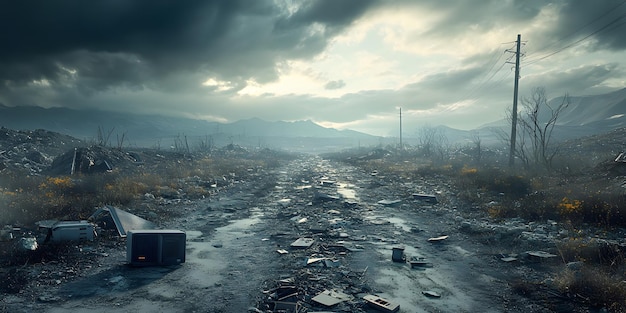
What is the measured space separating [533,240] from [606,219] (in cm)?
225

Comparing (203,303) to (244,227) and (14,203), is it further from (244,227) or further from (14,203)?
(14,203)

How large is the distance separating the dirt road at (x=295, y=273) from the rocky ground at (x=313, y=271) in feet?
0.06

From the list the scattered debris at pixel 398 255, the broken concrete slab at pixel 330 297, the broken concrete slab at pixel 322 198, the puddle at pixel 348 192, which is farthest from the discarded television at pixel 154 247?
the puddle at pixel 348 192

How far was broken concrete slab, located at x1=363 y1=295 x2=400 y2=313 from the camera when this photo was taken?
3985 mm

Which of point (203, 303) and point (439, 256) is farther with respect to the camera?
point (439, 256)

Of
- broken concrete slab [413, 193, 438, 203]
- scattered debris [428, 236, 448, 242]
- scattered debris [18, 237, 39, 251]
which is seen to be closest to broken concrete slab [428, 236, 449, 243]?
scattered debris [428, 236, 448, 242]

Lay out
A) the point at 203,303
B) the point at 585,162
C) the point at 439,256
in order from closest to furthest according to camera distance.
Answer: the point at 203,303 → the point at 439,256 → the point at 585,162

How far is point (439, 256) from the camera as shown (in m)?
6.38

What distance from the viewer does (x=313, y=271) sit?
5.33 meters

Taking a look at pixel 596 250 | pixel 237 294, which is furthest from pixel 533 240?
pixel 237 294

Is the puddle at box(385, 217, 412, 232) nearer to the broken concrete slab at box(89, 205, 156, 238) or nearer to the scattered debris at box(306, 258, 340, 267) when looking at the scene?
the scattered debris at box(306, 258, 340, 267)

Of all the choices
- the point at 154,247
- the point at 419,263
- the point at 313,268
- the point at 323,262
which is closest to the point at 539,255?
the point at 419,263

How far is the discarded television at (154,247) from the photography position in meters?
5.49

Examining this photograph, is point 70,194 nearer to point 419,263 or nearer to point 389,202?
point 389,202
